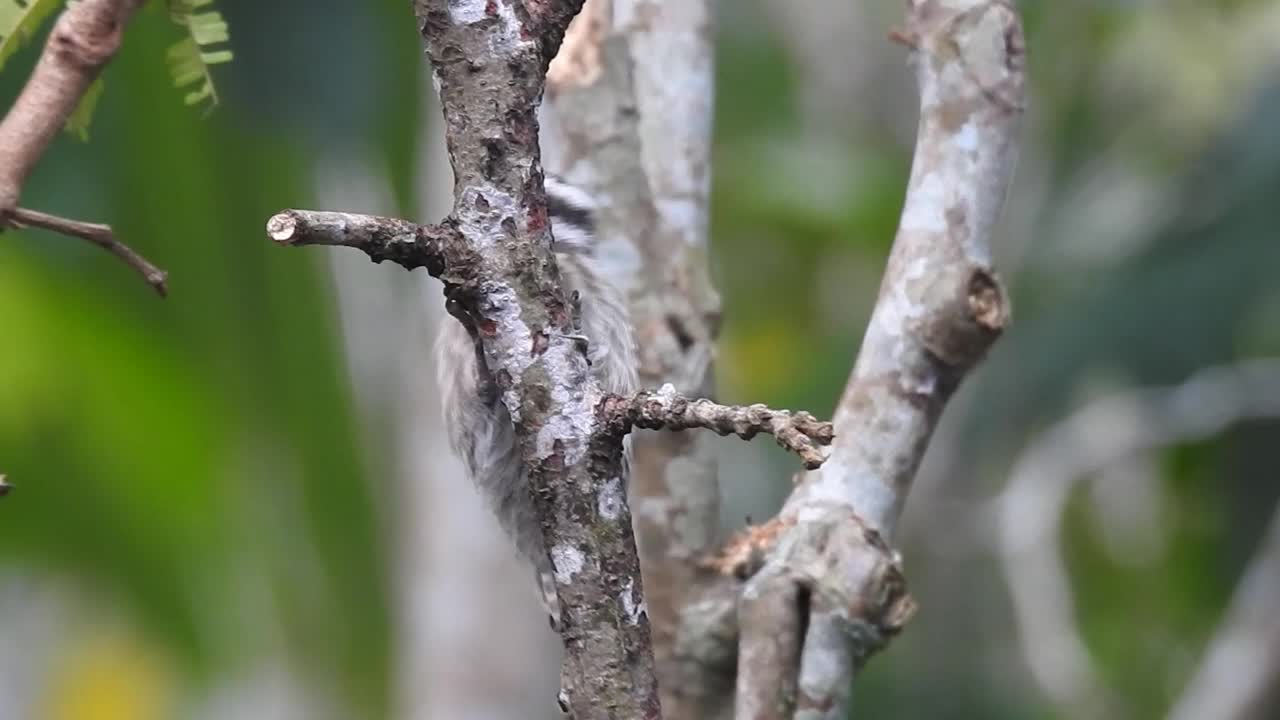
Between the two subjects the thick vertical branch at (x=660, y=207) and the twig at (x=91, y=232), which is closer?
the twig at (x=91, y=232)

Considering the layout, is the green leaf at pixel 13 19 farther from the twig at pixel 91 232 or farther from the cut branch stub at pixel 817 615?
the cut branch stub at pixel 817 615

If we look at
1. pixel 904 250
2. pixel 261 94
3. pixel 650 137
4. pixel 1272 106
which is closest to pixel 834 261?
pixel 1272 106

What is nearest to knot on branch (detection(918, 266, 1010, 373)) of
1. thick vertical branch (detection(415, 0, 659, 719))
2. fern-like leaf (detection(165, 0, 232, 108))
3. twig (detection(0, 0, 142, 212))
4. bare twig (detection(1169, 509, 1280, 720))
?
thick vertical branch (detection(415, 0, 659, 719))

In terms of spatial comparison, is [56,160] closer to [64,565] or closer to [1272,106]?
[64,565]

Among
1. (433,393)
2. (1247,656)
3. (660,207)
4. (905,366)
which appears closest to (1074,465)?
(1247,656)

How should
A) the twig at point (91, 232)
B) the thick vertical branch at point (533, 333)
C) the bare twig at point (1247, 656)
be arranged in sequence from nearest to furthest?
the thick vertical branch at point (533, 333) → the twig at point (91, 232) → the bare twig at point (1247, 656)

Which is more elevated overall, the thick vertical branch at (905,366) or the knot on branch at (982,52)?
the knot on branch at (982,52)

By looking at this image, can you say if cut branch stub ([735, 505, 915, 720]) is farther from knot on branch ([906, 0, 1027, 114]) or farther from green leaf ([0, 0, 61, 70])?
green leaf ([0, 0, 61, 70])

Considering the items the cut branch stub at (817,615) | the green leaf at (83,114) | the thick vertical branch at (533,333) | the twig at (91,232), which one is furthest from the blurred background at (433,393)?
the thick vertical branch at (533,333)
